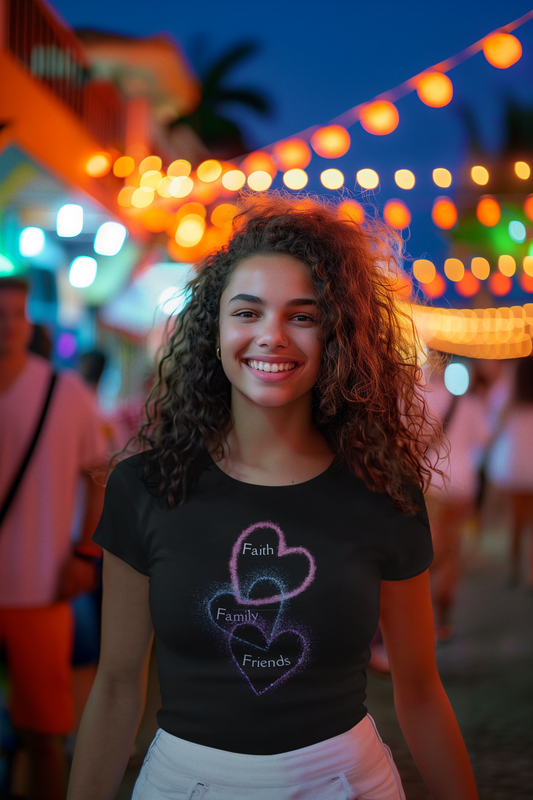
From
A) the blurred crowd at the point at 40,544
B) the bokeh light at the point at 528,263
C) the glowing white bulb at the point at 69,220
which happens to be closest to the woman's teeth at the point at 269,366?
the blurred crowd at the point at 40,544

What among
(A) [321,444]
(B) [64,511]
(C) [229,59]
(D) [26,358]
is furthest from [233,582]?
(C) [229,59]

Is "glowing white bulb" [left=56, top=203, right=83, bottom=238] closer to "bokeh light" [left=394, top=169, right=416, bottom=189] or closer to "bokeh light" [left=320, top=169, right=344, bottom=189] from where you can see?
"bokeh light" [left=320, top=169, right=344, bottom=189]

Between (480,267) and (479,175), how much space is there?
3.45 m

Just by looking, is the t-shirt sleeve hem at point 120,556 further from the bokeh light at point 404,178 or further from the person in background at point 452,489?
the bokeh light at point 404,178

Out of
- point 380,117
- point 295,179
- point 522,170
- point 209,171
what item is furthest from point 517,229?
point 209,171

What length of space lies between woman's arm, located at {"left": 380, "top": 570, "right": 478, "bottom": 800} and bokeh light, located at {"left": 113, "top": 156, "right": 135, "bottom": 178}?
5468 millimetres

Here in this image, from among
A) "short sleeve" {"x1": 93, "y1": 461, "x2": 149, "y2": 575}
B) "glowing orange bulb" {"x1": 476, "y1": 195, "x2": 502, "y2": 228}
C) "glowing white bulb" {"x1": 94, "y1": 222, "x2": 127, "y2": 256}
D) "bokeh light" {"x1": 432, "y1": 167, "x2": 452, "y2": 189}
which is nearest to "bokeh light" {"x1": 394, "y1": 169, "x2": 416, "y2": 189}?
"bokeh light" {"x1": 432, "y1": 167, "x2": 452, "y2": 189}

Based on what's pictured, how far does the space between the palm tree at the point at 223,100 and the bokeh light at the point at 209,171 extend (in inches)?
460

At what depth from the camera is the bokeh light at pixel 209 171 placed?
18.4 feet

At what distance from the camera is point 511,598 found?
213 inches

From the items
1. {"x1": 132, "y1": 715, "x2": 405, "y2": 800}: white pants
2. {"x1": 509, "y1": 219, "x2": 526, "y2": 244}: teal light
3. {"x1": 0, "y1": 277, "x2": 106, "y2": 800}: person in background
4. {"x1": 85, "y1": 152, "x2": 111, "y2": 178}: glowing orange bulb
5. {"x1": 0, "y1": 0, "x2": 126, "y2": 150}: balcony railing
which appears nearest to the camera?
{"x1": 132, "y1": 715, "x2": 405, "y2": 800}: white pants

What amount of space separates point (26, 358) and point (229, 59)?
54.8 ft

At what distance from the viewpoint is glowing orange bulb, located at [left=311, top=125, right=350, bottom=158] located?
4.73 m

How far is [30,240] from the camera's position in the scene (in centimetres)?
700
